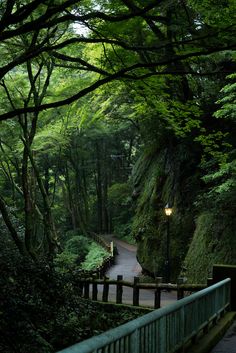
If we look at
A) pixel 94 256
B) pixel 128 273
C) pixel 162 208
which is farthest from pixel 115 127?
pixel 162 208

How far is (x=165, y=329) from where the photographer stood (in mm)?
5023

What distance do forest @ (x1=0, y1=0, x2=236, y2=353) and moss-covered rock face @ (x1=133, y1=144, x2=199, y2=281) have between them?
0.21 feet

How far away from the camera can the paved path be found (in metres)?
6.64

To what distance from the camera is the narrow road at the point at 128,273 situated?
16.0m

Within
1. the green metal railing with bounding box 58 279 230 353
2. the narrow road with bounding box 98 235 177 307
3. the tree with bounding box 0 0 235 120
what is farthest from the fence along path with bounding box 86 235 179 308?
the tree with bounding box 0 0 235 120

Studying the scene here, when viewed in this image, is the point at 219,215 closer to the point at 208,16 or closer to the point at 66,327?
the point at 66,327

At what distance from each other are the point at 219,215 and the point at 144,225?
7.46 meters

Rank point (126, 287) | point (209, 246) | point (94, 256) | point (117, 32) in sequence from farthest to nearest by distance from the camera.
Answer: point (94, 256)
point (126, 287)
point (209, 246)
point (117, 32)

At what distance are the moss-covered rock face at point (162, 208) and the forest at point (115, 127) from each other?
0.07 meters

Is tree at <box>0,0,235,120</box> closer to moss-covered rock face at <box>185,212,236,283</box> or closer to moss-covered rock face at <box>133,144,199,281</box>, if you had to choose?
moss-covered rock face at <box>185,212,236,283</box>

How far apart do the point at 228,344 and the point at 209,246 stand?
8466 mm

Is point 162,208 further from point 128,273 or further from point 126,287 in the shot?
point 128,273

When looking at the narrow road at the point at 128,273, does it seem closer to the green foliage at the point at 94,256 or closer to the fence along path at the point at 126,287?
the fence along path at the point at 126,287

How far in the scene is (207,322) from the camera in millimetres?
7273
